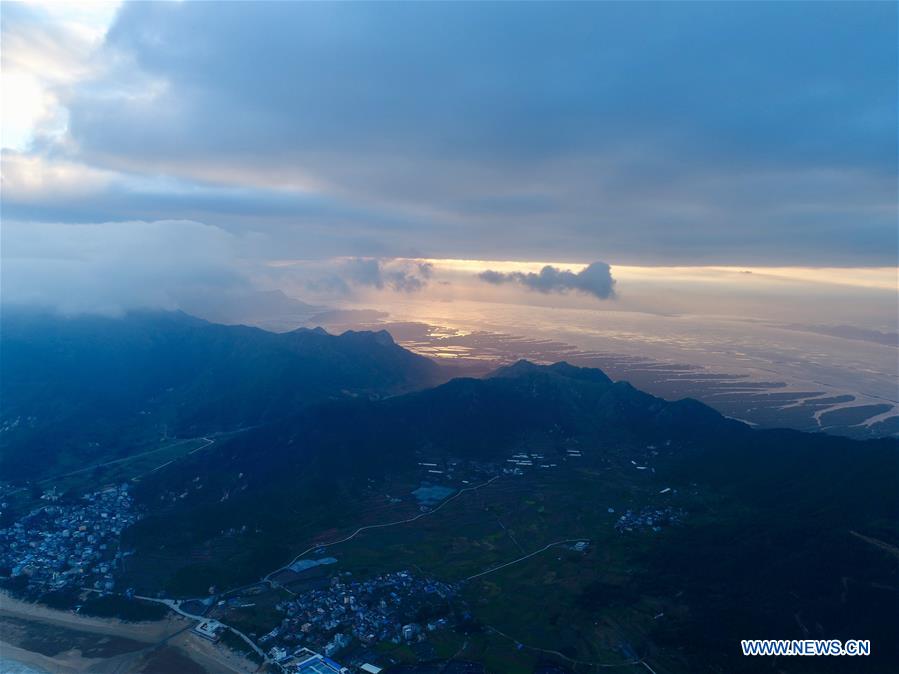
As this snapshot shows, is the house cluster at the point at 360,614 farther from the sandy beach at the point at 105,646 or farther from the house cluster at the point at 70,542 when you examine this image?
the house cluster at the point at 70,542

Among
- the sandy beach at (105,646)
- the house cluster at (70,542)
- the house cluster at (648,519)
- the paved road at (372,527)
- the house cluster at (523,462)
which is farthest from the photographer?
the house cluster at (523,462)

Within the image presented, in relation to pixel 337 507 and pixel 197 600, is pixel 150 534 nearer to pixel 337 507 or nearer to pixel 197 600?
pixel 197 600

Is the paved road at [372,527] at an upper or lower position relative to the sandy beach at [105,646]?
upper

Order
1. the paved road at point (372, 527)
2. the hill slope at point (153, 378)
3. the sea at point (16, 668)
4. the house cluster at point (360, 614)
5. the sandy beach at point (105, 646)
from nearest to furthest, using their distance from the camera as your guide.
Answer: the sea at point (16, 668) < the sandy beach at point (105, 646) < the house cluster at point (360, 614) < the paved road at point (372, 527) < the hill slope at point (153, 378)

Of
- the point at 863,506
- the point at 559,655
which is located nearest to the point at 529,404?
the point at 863,506

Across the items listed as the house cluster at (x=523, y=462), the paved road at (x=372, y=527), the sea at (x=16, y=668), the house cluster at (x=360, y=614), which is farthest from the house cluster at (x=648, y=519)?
the sea at (x=16, y=668)

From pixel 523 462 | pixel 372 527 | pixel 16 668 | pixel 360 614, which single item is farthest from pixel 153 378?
pixel 360 614
